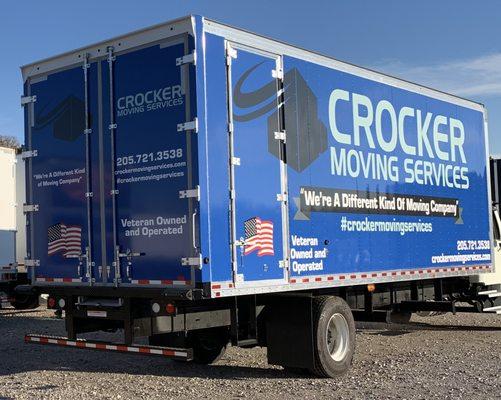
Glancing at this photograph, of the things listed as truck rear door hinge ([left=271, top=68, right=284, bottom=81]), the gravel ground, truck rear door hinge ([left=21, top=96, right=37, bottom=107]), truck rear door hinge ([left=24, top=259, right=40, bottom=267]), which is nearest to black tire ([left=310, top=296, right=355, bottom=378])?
the gravel ground

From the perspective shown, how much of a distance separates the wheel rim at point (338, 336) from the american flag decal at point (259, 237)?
1314 mm

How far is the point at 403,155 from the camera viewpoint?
10.3 metres

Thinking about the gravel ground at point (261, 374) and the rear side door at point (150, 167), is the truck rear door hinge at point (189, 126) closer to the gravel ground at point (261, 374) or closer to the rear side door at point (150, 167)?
the rear side door at point (150, 167)

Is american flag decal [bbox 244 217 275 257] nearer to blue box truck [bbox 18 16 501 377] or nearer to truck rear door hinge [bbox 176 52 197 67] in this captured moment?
blue box truck [bbox 18 16 501 377]

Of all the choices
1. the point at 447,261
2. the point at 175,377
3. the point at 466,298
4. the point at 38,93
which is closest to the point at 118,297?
the point at 175,377

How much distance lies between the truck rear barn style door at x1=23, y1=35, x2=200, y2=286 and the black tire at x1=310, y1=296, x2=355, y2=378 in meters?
1.83

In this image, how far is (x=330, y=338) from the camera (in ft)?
28.3

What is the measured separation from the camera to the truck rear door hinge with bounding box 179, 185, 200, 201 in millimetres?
7273

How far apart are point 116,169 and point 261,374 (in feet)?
10.0

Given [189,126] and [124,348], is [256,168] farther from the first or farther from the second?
[124,348]

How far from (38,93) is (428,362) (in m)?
6.09

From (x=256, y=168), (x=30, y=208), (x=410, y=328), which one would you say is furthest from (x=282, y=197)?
(x=410, y=328)

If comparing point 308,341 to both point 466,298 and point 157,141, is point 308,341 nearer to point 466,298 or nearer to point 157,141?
point 157,141

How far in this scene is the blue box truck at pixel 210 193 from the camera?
7.48 metres
